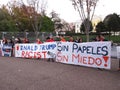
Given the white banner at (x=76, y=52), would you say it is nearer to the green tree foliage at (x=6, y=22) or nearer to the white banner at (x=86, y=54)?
the white banner at (x=86, y=54)

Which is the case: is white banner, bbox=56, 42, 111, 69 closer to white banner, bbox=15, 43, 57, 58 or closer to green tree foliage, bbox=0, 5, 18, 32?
white banner, bbox=15, 43, 57, 58

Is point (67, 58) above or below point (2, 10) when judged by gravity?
below

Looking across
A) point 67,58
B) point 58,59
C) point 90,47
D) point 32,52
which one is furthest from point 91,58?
point 32,52

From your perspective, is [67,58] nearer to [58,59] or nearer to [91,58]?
[58,59]

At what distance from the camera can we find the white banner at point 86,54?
13211 mm

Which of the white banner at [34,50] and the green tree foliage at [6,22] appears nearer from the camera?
the white banner at [34,50]

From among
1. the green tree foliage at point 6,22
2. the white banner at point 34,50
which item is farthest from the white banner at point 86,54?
the green tree foliage at point 6,22

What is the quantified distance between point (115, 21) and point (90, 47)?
36579 mm

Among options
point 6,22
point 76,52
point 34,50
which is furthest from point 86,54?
Result: point 6,22

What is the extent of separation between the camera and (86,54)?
1431 cm

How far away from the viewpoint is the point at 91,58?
45.8 feet

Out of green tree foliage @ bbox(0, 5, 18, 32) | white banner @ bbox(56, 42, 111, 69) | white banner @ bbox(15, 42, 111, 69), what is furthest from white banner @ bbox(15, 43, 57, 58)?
green tree foliage @ bbox(0, 5, 18, 32)

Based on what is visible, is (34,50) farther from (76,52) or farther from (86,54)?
(86,54)

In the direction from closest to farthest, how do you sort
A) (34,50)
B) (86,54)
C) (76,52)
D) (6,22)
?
(86,54)
(76,52)
(34,50)
(6,22)
